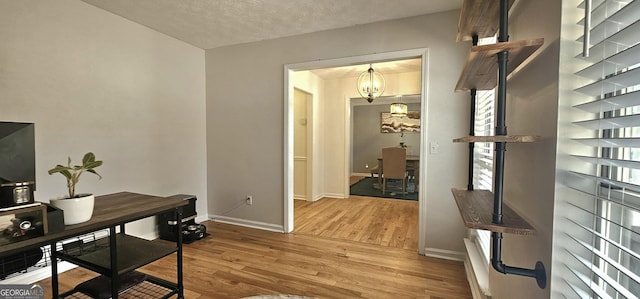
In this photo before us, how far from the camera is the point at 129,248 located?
1.68 meters

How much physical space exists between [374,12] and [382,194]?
3.92 meters

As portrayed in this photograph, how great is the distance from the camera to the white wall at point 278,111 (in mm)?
2574

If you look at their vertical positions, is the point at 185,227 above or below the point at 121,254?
below

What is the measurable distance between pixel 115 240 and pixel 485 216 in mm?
1793

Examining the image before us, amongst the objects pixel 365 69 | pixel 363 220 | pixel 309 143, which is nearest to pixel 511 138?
pixel 363 220

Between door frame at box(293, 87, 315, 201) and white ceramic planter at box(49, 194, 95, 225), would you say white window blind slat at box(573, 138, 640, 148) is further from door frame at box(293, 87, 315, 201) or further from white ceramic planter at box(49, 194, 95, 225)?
door frame at box(293, 87, 315, 201)

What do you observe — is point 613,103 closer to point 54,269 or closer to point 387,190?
point 54,269

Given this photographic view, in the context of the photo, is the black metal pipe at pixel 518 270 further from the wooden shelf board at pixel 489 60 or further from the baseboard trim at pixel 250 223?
the baseboard trim at pixel 250 223

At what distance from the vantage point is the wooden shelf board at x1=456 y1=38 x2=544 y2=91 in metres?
0.91

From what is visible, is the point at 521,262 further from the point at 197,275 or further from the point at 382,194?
the point at 382,194

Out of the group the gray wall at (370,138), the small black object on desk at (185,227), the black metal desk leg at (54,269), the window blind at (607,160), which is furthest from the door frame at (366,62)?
the gray wall at (370,138)

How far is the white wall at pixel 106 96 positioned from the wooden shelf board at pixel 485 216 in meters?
3.09

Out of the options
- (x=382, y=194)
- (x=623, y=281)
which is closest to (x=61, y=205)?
(x=623, y=281)

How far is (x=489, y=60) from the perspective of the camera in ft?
3.61
